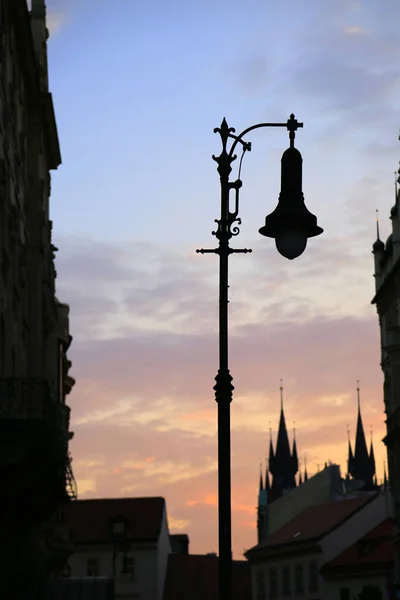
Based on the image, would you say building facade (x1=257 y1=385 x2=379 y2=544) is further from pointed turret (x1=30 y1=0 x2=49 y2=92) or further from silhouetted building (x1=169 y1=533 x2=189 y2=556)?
pointed turret (x1=30 y1=0 x2=49 y2=92)

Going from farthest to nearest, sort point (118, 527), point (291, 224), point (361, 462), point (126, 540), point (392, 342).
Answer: point (361, 462)
point (118, 527)
point (126, 540)
point (392, 342)
point (291, 224)

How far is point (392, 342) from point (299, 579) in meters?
39.3

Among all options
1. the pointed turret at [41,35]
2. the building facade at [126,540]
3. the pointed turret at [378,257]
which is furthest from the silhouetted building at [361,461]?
the pointed turret at [41,35]

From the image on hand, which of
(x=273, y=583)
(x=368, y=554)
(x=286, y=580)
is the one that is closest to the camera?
(x=368, y=554)

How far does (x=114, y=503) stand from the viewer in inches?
4537

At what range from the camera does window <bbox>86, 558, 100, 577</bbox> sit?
107438 millimetres

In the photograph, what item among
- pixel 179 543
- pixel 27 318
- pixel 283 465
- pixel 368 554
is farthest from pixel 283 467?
pixel 27 318

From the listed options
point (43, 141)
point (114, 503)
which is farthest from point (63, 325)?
point (114, 503)

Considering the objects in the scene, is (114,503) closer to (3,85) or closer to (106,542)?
(106,542)

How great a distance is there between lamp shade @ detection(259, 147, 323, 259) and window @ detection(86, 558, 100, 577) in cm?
9579

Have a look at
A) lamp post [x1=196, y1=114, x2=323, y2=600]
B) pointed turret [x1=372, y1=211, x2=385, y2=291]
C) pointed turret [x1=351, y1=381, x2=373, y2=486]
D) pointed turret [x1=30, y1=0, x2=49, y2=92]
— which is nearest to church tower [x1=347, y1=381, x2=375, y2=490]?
pointed turret [x1=351, y1=381, x2=373, y2=486]

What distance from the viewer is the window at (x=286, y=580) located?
329 ft

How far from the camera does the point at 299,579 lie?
323 feet

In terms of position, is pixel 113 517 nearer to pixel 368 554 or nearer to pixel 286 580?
pixel 286 580
